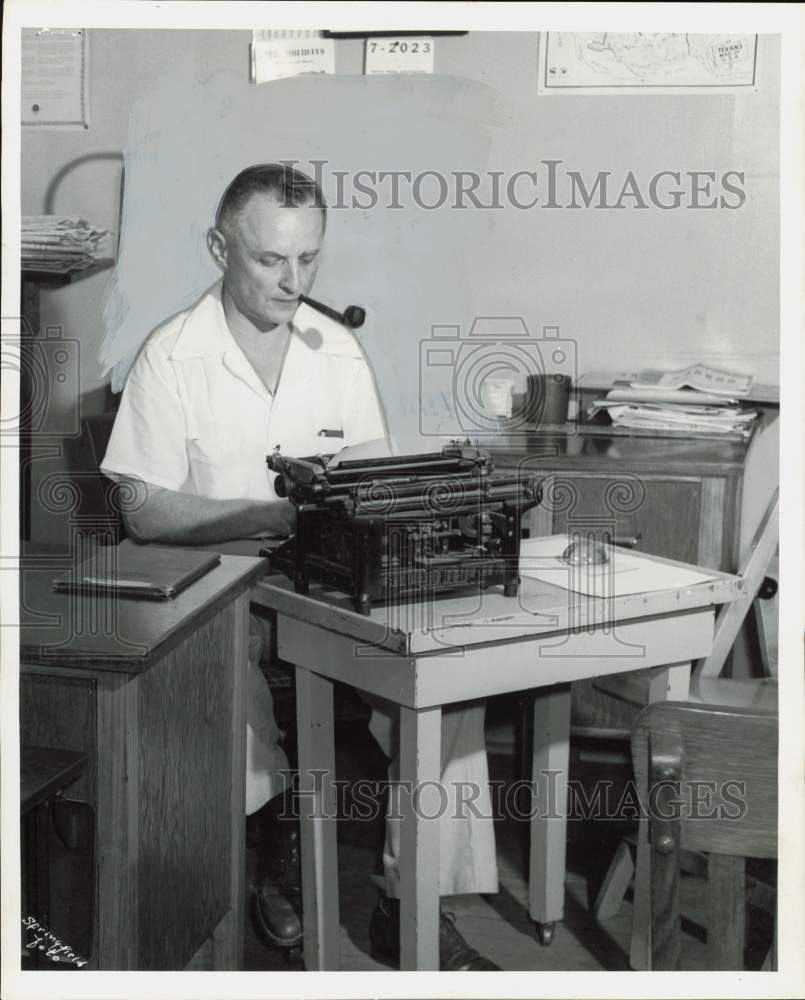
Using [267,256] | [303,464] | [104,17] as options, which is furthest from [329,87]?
[303,464]

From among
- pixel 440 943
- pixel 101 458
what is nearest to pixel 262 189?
pixel 101 458

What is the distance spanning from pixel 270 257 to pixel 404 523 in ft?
3.00

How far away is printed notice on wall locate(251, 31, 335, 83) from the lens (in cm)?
276

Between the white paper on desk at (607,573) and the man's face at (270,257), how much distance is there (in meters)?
0.89

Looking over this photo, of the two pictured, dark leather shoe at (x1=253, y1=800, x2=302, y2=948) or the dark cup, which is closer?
dark leather shoe at (x1=253, y1=800, x2=302, y2=948)

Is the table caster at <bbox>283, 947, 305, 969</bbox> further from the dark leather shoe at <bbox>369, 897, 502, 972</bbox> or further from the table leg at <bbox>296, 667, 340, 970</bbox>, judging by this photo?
the dark leather shoe at <bbox>369, 897, 502, 972</bbox>

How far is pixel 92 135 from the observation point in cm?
279

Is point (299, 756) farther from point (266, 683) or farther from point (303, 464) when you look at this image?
point (303, 464)

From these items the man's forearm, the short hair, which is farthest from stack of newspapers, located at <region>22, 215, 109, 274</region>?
the man's forearm

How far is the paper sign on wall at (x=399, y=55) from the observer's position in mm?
2828

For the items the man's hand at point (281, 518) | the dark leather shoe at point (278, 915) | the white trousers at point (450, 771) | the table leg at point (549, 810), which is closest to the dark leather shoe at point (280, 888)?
the dark leather shoe at point (278, 915)

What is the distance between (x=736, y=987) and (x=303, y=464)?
129 centimetres

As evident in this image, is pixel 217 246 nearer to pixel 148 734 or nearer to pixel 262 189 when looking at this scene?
pixel 262 189

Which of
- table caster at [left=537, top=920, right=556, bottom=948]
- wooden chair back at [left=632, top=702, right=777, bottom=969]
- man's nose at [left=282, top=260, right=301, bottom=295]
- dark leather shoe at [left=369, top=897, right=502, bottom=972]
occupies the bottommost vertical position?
table caster at [left=537, top=920, right=556, bottom=948]
